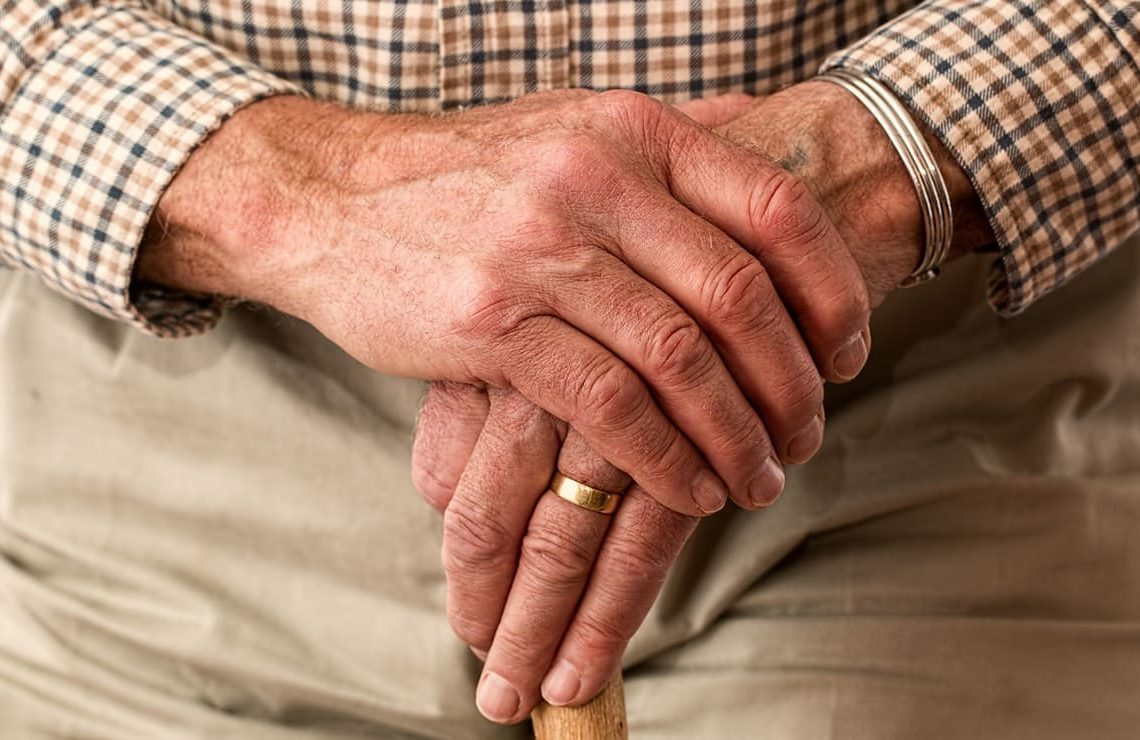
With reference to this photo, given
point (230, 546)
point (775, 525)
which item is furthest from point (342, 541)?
point (775, 525)

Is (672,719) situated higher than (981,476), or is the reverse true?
(981,476)

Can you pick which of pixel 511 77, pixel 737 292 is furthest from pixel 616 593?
pixel 511 77

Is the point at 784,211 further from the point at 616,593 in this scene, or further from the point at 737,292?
the point at 616,593

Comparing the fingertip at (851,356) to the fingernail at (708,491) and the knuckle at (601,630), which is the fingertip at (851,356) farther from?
the knuckle at (601,630)

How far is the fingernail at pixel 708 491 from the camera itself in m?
0.84

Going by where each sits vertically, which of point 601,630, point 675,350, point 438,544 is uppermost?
point 675,350

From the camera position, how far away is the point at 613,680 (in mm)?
904

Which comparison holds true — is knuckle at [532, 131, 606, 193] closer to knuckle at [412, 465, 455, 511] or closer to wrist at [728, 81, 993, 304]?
wrist at [728, 81, 993, 304]

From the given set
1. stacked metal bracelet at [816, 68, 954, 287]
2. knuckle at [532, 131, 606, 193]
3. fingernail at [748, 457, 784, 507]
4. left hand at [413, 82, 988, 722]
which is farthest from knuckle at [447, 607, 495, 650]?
stacked metal bracelet at [816, 68, 954, 287]

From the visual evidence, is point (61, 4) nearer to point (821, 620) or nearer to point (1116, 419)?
point (821, 620)

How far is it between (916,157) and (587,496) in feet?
1.14

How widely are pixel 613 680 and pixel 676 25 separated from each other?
0.52 m

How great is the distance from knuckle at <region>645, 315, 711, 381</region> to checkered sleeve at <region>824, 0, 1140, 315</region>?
0.28 meters

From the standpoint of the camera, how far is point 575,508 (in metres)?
0.85
